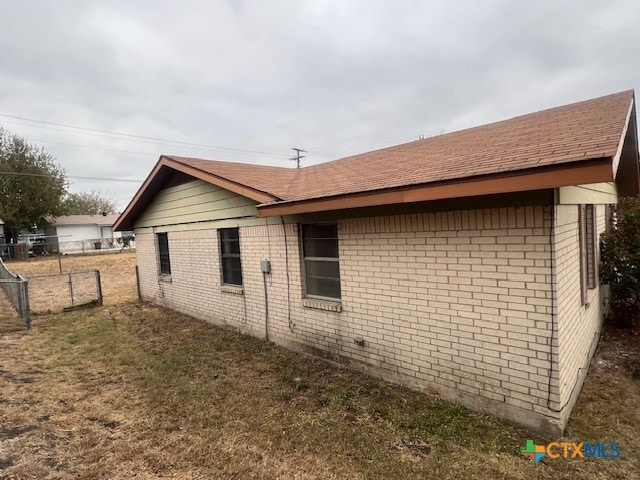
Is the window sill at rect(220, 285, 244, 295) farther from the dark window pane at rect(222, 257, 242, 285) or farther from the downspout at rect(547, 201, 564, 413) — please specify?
the downspout at rect(547, 201, 564, 413)

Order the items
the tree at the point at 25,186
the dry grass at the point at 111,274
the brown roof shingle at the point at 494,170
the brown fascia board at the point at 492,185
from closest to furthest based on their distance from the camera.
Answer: the brown fascia board at the point at 492,185 < the brown roof shingle at the point at 494,170 < the dry grass at the point at 111,274 < the tree at the point at 25,186

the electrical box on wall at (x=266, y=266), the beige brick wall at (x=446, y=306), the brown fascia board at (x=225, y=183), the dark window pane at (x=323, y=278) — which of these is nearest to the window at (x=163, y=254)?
the brown fascia board at (x=225, y=183)

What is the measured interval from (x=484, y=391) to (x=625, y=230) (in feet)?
16.7

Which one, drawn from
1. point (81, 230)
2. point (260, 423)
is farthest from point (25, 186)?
point (260, 423)

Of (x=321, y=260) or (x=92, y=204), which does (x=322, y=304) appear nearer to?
(x=321, y=260)

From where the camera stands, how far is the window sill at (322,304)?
5.69 meters

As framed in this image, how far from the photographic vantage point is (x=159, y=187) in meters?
10.2

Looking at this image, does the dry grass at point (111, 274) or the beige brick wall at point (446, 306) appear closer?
the beige brick wall at point (446, 306)

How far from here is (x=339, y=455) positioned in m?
3.60

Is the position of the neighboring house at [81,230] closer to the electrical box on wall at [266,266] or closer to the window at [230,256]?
the window at [230,256]

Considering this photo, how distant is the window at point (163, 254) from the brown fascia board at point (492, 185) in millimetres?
7189

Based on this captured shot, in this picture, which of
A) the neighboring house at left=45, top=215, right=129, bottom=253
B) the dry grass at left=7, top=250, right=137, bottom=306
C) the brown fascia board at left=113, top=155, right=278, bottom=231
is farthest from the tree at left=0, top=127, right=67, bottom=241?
the brown fascia board at left=113, top=155, right=278, bottom=231

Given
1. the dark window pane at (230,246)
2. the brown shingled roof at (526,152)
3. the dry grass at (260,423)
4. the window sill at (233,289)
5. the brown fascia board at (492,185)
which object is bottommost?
the dry grass at (260,423)

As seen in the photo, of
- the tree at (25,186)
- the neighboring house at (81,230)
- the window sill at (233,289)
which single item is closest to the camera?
the window sill at (233,289)
